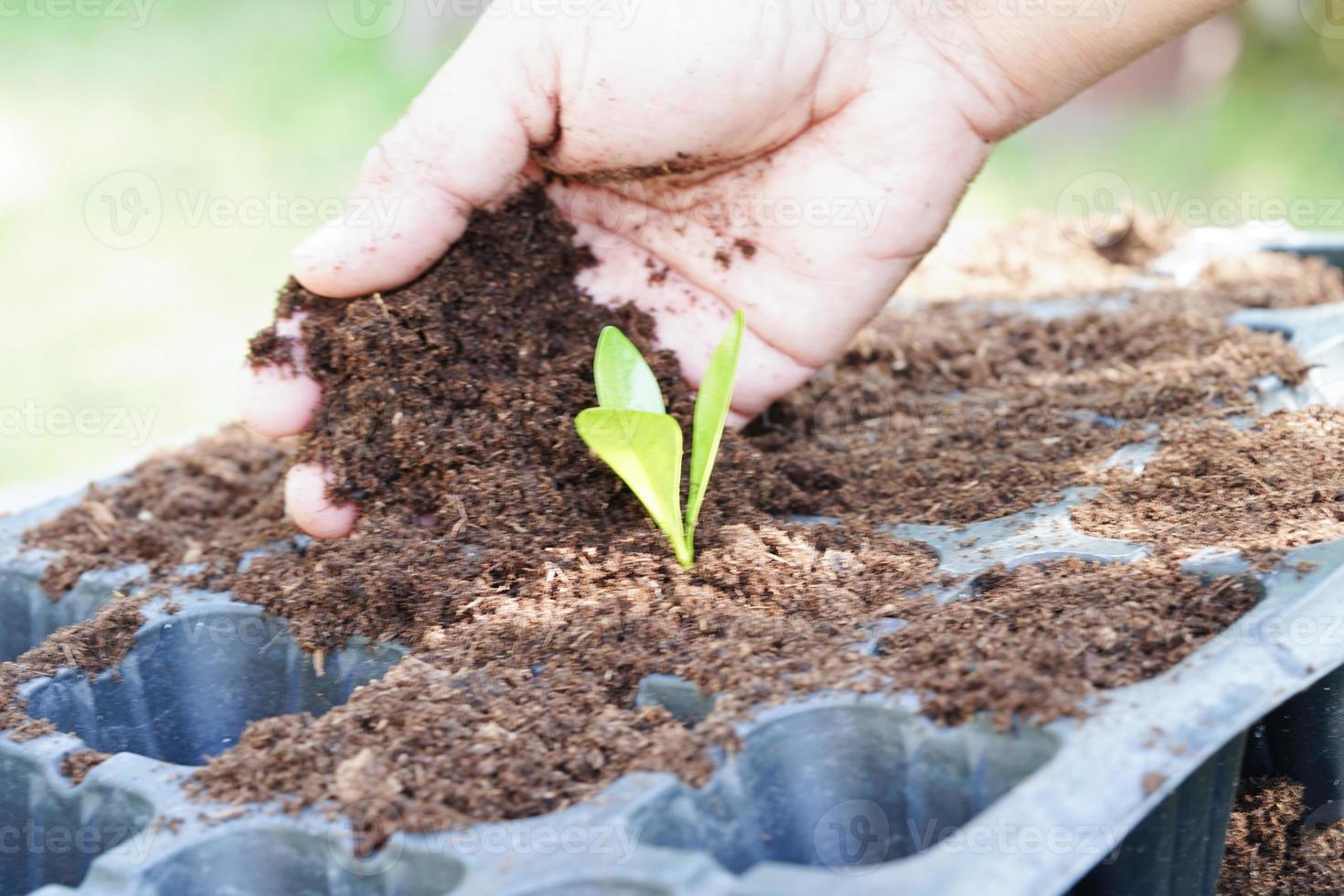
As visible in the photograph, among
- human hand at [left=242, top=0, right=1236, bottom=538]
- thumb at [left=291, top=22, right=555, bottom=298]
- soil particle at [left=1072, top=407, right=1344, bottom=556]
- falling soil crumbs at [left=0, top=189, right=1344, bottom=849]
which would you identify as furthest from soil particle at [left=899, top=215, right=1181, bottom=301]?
thumb at [left=291, top=22, right=555, bottom=298]

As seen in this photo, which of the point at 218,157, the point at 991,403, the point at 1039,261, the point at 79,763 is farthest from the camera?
the point at 218,157

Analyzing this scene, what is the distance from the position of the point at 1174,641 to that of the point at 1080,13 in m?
1.06

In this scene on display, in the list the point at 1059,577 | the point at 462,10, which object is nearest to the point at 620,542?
the point at 1059,577

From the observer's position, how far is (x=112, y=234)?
3748 millimetres

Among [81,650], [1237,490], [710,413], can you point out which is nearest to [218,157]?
[81,650]

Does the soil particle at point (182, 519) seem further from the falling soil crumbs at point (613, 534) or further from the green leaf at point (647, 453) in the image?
the green leaf at point (647, 453)

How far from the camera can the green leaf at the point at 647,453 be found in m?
1.13

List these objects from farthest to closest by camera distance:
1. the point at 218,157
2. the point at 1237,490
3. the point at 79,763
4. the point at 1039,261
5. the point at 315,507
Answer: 1. the point at 218,157
2. the point at 1039,261
3. the point at 315,507
4. the point at 1237,490
5. the point at 79,763

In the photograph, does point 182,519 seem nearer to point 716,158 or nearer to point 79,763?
point 79,763

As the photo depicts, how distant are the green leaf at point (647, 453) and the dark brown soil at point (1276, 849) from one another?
60cm

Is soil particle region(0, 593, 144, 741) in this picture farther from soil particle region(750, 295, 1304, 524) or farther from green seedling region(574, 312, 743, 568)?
soil particle region(750, 295, 1304, 524)

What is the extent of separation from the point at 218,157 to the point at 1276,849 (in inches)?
156

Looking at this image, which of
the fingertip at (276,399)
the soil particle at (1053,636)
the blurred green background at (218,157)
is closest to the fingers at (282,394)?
the fingertip at (276,399)

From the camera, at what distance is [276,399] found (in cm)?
146
